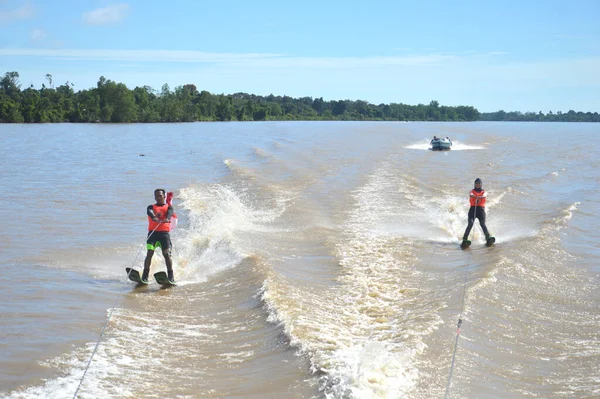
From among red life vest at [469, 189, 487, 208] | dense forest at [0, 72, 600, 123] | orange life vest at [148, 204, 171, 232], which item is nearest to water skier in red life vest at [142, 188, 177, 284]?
orange life vest at [148, 204, 171, 232]

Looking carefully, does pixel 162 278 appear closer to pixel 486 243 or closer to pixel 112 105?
pixel 486 243

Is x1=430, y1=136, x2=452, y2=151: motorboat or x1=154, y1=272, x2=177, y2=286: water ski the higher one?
x1=430, y1=136, x2=452, y2=151: motorboat

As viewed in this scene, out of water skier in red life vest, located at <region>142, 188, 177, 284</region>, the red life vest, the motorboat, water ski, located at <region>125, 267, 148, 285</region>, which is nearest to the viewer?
water ski, located at <region>125, 267, 148, 285</region>

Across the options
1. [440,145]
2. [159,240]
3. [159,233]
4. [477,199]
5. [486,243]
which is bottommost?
[486,243]

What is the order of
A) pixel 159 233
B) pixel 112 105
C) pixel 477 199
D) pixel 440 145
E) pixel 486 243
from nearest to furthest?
pixel 159 233 < pixel 486 243 < pixel 477 199 < pixel 440 145 < pixel 112 105

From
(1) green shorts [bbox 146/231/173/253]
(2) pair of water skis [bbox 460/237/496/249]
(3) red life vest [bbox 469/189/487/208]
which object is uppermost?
(3) red life vest [bbox 469/189/487/208]

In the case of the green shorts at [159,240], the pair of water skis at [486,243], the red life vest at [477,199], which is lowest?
the pair of water skis at [486,243]

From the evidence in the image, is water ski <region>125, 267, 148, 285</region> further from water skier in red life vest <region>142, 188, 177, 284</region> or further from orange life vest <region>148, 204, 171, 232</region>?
orange life vest <region>148, 204, 171, 232</region>

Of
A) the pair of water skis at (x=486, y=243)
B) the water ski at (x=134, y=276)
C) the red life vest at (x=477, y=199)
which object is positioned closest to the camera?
the water ski at (x=134, y=276)

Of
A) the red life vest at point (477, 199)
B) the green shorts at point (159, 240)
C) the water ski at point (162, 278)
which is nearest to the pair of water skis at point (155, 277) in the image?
the water ski at point (162, 278)

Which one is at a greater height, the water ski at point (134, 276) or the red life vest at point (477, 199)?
the red life vest at point (477, 199)

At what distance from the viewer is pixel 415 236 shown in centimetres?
1493

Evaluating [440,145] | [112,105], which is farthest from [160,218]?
[112,105]

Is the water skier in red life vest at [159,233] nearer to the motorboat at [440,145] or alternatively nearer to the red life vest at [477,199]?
the red life vest at [477,199]
